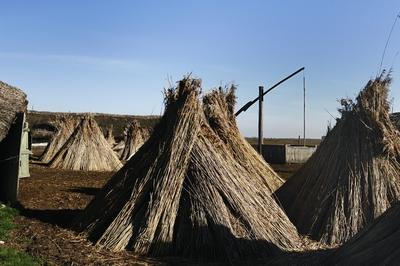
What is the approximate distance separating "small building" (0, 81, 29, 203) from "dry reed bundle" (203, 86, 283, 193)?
3.88 metres

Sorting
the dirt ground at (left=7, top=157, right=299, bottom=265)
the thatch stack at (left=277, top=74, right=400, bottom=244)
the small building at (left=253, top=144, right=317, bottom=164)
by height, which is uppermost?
the small building at (left=253, top=144, right=317, bottom=164)

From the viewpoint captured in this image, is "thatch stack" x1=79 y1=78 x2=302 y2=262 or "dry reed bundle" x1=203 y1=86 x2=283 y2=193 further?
"dry reed bundle" x1=203 y1=86 x2=283 y2=193

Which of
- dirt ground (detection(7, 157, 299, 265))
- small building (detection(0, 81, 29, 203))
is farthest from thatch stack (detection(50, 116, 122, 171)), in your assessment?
small building (detection(0, 81, 29, 203))

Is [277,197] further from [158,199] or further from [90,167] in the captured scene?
[90,167]

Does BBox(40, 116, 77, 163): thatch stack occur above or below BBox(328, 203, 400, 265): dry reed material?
above

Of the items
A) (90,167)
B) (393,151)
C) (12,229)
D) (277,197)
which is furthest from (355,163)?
(90,167)

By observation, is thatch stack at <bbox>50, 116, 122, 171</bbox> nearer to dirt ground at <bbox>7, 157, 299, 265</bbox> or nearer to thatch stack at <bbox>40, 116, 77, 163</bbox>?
thatch stack at <bbox>40, 116, 77, 163</bbox>

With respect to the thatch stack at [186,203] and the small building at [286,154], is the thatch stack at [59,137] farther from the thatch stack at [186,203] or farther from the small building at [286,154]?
the thatch stack at [186,203]

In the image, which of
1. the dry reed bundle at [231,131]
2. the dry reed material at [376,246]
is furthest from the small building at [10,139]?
the dry reed material at [376,246]

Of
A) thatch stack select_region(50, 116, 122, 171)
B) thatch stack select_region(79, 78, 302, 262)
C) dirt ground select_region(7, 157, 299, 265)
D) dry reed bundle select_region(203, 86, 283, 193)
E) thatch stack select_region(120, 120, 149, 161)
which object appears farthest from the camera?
thatch stack select_region(120, 120, 149, 161)

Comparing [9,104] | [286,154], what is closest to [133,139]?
[286,154]

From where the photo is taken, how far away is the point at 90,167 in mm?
22906

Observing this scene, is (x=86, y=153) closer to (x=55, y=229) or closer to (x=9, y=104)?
(x=9, y=104)

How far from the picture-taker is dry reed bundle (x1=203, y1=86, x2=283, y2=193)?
9820 millimetres
